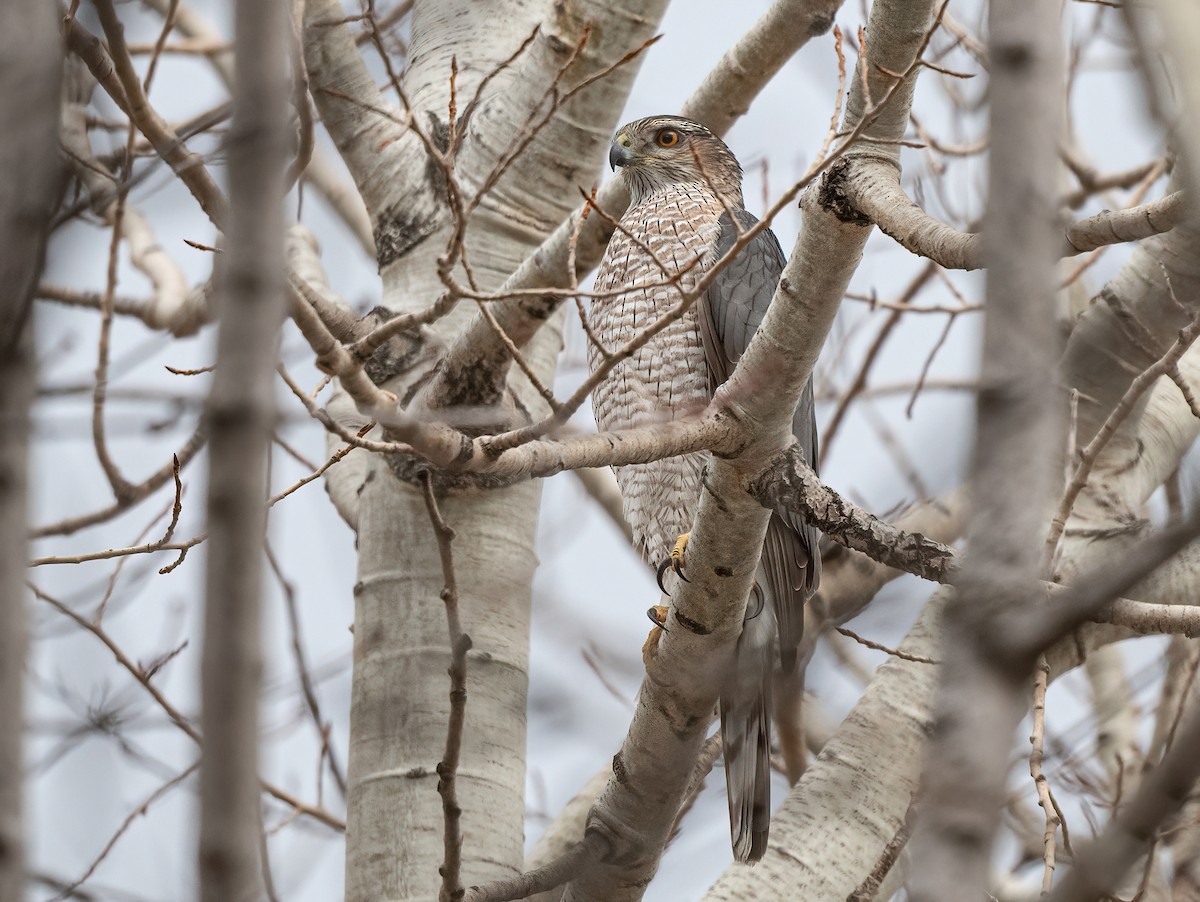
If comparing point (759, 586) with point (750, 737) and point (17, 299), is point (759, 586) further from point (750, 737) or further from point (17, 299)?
point (17, 299)

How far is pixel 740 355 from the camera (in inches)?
156

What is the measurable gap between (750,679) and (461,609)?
820mm

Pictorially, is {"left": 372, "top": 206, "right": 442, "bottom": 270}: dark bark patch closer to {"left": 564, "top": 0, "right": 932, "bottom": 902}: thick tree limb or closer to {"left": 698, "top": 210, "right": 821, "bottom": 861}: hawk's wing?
{"left": 698, "top": 210, "right": 821, "bottom": 861}: hawk's wing

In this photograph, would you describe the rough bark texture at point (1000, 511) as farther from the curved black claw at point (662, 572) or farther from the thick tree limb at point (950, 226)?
the curved black claw at point (662, 572)

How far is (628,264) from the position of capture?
4.66 m

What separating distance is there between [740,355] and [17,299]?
3.03 metres

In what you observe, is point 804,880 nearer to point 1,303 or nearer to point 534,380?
point 534,380

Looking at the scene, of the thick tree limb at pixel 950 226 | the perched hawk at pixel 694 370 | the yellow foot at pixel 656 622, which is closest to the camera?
the thick tree limb at pixel 950 226

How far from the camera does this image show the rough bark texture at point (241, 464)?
Result: 0.97m

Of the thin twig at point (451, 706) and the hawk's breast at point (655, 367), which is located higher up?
the hawk's breast at point (655, 367)

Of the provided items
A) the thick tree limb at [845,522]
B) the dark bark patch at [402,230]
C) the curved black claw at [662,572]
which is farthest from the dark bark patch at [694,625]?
the dark bark patch at [402,230]

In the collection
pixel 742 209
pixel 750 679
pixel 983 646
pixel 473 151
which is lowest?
pixel 983 646

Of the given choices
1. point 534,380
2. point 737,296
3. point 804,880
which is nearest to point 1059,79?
point 534,380

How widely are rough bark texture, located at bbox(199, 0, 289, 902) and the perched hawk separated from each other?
7.84 feet
